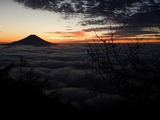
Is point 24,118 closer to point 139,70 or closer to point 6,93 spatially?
point 6,93

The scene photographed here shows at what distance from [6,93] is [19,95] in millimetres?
870

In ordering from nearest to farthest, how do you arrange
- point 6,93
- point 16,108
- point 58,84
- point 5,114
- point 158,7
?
point 158,7
point 5,114
point 16,108
point 6,93
point 58,84

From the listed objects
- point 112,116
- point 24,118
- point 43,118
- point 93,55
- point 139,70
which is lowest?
point 112,116

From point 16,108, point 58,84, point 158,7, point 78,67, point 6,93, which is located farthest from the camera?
point 78,67

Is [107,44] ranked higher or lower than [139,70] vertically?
higher

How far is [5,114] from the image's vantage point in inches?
403

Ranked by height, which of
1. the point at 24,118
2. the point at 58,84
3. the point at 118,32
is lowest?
the point at 58,84

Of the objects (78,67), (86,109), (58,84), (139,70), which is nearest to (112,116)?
(86,109)

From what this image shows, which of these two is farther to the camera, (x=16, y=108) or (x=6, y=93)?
(x=6, y=93)

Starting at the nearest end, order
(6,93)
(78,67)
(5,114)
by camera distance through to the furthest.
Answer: (5,114) → (6,93) → (78,67)

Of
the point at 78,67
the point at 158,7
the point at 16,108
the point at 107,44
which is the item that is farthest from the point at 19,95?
the point at 78,67

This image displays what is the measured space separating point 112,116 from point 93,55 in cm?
6528

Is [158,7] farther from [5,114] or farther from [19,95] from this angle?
A: [19,95]

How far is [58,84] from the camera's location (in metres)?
90.6
